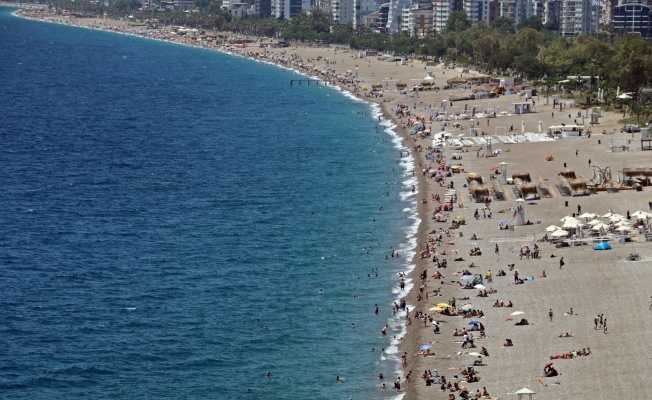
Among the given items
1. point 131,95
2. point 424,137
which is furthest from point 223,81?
point 424,137

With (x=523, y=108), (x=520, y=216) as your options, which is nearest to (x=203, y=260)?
(x=520, y=216)

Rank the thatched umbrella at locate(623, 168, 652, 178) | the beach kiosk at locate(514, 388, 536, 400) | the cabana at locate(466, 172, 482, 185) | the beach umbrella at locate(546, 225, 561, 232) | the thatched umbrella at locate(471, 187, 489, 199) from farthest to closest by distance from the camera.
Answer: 1. the cabana at locate(466, 172, 482, 185)
2. the thatched umbrella at locate(623, 168, 652, 178)
3. the thatched umbrella at locate(471, 187, 489, 199)
4. the beach umbrella at locate(546, 225, 561, 232)
5. the beach kiosk at locate(514, 388, 536, 400)

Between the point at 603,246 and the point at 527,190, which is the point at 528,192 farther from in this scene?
the point at 603,246

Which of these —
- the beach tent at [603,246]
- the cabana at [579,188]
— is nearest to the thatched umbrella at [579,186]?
the cabana at [579,188]

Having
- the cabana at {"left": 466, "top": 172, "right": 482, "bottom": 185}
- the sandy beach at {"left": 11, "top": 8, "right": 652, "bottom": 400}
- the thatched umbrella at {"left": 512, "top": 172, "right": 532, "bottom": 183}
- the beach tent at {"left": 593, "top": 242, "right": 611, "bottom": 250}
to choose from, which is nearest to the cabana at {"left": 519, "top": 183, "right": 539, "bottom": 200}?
the sandy beach at {"left": 11, "top": 8, "right": 652, "bottom": 400}

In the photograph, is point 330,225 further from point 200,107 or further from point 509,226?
point 200,107

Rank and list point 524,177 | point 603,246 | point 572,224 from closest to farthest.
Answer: point 603,246 < point 572,224 < point 524,177

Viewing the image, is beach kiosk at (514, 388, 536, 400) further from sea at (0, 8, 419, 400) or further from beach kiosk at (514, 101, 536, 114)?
beach kiosk at (514, 101, 536, 114)

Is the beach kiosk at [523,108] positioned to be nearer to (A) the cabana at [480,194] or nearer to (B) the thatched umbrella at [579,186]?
(A) the cabana at [480,194]
